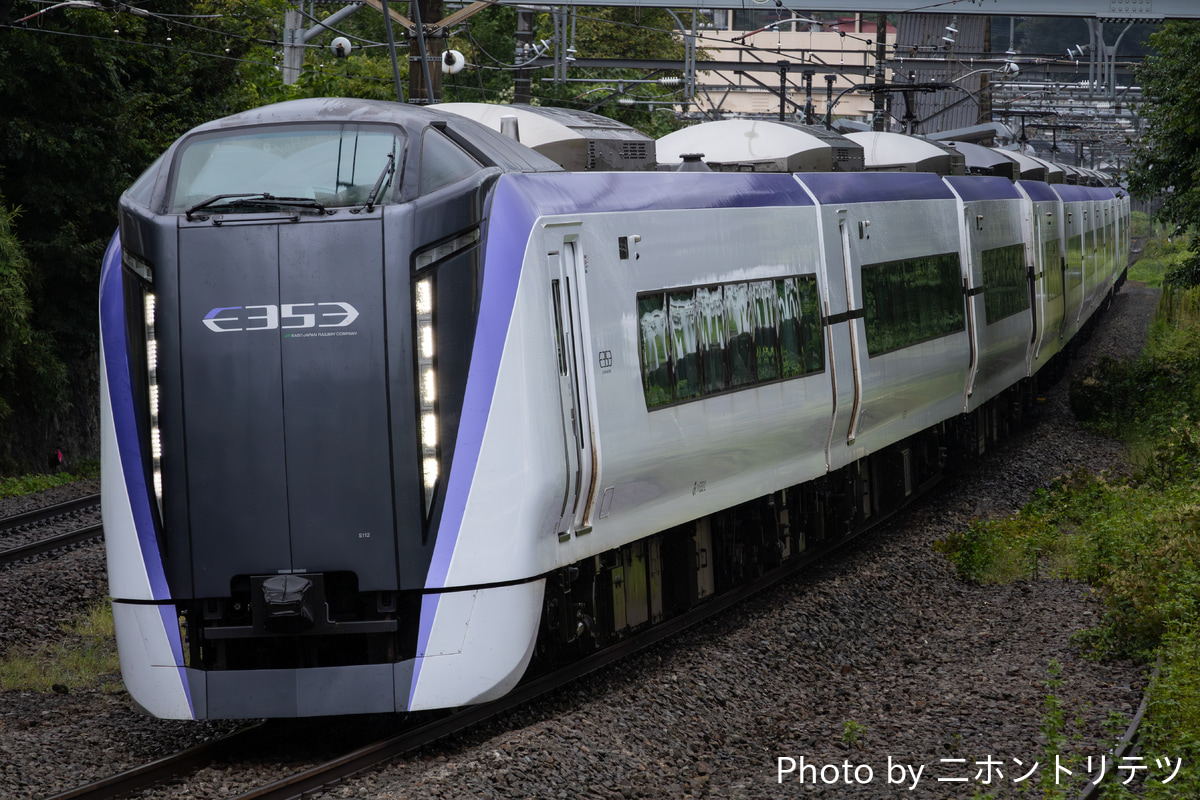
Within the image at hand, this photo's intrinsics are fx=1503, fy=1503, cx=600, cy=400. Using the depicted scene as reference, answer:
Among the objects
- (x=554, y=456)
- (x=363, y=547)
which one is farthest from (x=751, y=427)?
(x=363, y=547)

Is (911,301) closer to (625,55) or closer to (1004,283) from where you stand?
(1004,283)

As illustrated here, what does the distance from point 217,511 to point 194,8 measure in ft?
61.5

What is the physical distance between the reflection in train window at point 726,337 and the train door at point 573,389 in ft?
2.54

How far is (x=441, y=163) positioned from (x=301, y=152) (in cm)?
73

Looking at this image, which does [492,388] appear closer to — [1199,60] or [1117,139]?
[1199,60]

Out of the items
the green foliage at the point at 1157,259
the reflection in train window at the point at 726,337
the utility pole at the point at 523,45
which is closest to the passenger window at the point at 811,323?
the reflection in train window at the point at 726,337

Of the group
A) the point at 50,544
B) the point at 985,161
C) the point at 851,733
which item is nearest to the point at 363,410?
the point at 851,733

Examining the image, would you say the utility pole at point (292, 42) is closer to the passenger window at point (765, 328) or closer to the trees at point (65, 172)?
the trees at point (65, 172)

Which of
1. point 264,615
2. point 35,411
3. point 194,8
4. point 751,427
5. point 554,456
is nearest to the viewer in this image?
point 264,615

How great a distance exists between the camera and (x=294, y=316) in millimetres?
6801

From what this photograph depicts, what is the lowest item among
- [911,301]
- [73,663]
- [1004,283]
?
[73,663]

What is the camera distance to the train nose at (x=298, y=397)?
6.79m

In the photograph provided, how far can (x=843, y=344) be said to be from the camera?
37.2ft

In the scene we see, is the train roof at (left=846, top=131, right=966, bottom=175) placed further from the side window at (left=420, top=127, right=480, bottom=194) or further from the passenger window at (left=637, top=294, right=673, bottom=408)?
the side window at (left=420, top=127, right=480, bottom=194)
